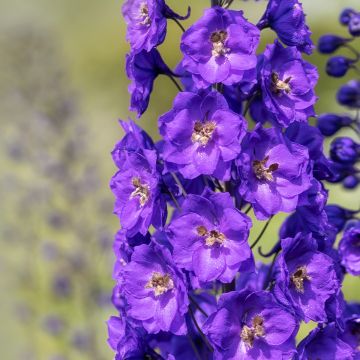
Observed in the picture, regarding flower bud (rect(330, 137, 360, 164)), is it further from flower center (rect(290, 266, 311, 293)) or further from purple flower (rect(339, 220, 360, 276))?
flower center (rect(290, 266, 311, 293))

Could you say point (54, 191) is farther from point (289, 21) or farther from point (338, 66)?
point (289, 21)

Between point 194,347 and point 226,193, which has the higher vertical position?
point 226,193

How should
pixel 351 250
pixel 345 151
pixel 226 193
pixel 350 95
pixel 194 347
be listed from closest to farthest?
pixel 226 193 < pixel 194 347 < pixel 351 250 < pixel 345 151 < pixel 350 95

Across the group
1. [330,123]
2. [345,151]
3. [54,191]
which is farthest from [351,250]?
[54,191]

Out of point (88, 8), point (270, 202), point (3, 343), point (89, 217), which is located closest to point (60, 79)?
point (89, 217)

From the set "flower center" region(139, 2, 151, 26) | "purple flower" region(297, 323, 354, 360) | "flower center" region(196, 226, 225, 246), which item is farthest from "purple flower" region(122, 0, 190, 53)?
"purple flower" region(297, 323, 354, 360)

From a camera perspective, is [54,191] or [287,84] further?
[54,191]
